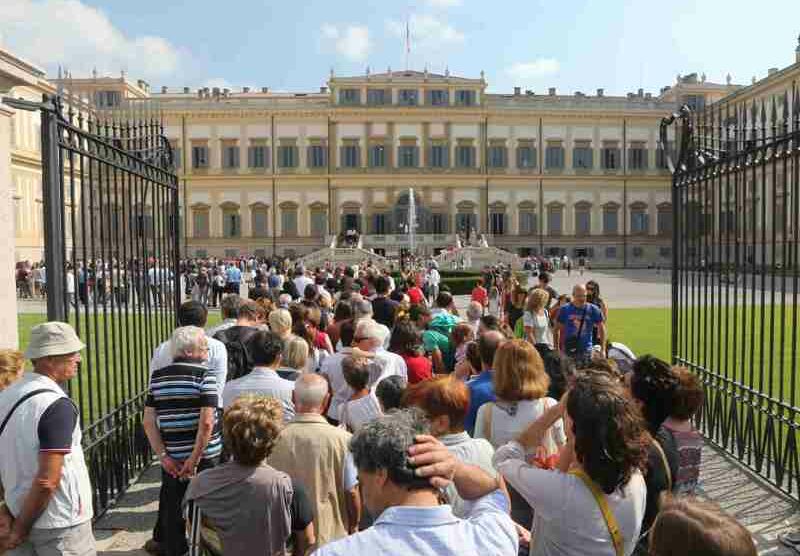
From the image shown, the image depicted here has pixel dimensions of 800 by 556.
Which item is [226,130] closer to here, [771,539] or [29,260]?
[29,260]

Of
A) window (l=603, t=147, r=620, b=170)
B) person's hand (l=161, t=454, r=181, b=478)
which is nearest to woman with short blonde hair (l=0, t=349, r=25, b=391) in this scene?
person's hand (l=161, t=454, r=181, b=478)

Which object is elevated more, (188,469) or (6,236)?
(6,236)

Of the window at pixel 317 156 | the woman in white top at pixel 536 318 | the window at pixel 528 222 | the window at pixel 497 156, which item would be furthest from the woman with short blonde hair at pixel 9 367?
the window at pixel 528 222

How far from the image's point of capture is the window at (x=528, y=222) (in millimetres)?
48406

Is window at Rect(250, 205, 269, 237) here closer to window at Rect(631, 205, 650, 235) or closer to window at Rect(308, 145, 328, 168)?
window at Rect(308, 145, 328, 168)

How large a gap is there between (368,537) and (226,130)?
48168 millimetres

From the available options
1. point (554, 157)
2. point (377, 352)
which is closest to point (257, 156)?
point (554, 157)

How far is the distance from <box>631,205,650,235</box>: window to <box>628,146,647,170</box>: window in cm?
281

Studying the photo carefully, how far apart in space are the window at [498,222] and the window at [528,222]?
1.20 m

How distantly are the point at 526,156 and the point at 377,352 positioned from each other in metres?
45.2

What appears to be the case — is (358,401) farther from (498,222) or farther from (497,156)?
(497,156)

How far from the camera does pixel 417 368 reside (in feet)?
16.7

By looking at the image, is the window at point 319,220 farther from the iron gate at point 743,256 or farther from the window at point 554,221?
the iron gate at point 743,256

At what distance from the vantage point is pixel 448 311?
834 centimetres
